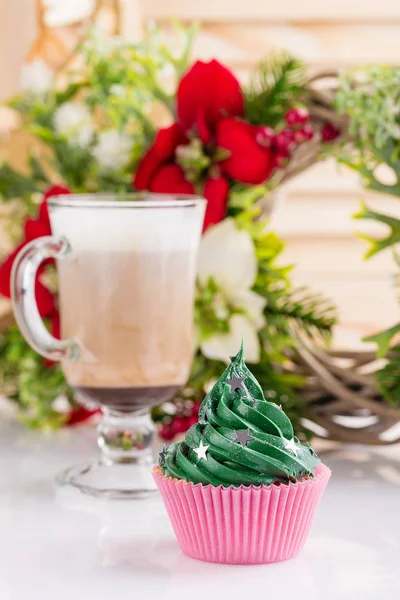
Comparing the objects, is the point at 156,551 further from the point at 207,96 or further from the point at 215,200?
the point at 207,96

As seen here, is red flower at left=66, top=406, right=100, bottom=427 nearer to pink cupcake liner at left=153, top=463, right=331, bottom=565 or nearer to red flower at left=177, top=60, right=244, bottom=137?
red flower at left=177, top=60, right=244, bottom=137

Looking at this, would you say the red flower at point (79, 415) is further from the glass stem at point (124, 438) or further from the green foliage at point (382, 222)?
the green foliage at point (382, 222)

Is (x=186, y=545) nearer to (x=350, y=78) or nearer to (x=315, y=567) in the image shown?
(x=315, y=567)

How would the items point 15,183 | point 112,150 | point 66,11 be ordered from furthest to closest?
point 66,11, point 15,183, point 112,150

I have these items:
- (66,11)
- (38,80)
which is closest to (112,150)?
(38,80)

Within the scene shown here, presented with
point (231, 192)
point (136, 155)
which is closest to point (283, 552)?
point (231, 192)

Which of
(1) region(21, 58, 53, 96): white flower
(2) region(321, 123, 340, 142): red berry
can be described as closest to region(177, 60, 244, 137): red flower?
(2) region(321, 123, 340, 142): red berry
